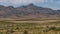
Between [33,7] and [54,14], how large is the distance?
1049 millimetres

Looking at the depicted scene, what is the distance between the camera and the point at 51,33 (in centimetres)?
897

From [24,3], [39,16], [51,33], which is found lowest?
[51,33]

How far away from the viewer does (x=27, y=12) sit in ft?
30.4

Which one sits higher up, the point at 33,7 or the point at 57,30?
the point at 33,7

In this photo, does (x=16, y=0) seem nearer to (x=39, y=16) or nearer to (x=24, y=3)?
(x=24, y=3)

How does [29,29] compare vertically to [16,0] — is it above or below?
below

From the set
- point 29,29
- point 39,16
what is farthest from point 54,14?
point 29,29

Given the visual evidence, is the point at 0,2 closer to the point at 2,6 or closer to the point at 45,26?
the point at 2,6

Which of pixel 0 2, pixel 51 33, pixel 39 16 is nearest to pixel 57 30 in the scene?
pixel 51 33

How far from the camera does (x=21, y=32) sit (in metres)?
8.93

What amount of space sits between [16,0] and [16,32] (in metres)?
1.55

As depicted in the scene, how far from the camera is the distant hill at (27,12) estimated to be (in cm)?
916

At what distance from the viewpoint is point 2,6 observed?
921 centimetres

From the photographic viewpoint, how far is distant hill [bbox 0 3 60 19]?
30.0ft
